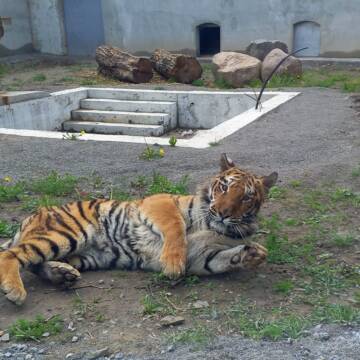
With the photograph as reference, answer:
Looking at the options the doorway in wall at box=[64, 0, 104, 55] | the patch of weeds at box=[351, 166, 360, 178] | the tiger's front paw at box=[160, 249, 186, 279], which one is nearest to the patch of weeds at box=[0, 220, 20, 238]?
the tiger's front paw at box=[160, 249, 186, 279]

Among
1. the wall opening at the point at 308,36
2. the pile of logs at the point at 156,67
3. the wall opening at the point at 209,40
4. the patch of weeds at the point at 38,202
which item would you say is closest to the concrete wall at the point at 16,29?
the pile of logs at the point at 156,67

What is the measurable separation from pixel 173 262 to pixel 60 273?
709 millimetres

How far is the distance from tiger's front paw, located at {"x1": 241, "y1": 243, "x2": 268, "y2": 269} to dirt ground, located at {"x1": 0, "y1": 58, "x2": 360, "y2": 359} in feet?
0.49

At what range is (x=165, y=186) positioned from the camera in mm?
5906

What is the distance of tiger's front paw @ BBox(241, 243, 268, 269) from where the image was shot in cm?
386

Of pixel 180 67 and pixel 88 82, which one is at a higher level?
pixel 180 67

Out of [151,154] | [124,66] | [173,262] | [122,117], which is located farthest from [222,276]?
[124,66]

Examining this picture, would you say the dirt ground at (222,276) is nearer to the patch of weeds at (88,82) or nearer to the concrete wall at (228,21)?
the patch of weeds at (88,82)

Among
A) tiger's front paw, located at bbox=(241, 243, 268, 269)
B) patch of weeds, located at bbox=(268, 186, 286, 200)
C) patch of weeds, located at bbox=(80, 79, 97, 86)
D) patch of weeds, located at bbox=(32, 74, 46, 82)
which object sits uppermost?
tiger's front paw, located at bbox=(241, 243, 268, 269)

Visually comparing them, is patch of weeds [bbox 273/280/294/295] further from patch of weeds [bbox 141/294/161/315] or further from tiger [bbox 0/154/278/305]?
patch of weeds [bbox 141/294/161/315]

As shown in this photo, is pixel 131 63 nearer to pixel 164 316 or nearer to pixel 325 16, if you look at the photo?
pixel 325 16

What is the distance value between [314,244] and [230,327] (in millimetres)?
1410

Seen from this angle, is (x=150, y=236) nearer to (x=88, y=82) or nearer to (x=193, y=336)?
(x=193, y=336)

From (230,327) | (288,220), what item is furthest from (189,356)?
(288,220)
